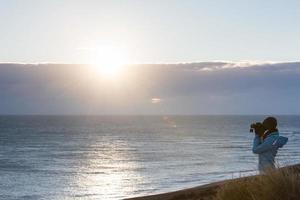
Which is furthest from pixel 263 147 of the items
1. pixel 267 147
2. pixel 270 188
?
pixel 270 188

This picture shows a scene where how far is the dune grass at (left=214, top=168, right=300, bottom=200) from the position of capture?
7.45 meters

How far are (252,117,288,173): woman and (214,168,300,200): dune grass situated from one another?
46.7 inches

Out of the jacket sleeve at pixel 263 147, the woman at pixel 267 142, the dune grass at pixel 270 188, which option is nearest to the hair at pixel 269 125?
the woman at pixel 267 142

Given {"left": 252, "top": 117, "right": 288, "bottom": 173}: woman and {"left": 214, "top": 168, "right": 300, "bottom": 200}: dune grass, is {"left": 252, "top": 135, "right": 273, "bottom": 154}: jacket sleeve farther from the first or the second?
{"left": 214, "top": 168, "right": 300, "bottom": 200}: dune grass

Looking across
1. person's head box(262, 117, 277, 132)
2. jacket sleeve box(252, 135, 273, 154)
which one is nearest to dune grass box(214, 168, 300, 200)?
jacket sleeve box(252, 135, 273, 154)

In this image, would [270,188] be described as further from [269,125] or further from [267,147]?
[269,125]

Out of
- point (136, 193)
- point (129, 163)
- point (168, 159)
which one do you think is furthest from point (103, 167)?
point (136, 193)

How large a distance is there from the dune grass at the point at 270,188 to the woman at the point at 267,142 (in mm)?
1186

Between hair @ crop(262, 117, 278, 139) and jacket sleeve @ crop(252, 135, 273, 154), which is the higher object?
hair @ crop(262, 117, 278, 139)

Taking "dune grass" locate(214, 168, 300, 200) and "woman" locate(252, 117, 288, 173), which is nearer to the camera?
"dune grass" locate(214, 168, 300, 200)

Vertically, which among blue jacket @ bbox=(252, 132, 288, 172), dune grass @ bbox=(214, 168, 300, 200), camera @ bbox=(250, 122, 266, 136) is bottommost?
dune grass @ bbox=(214, 168, 300, 200)

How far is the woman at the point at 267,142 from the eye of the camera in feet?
30.3

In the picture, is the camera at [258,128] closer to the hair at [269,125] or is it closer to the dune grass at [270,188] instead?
the hair at [269,125]

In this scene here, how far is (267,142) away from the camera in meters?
9.23
